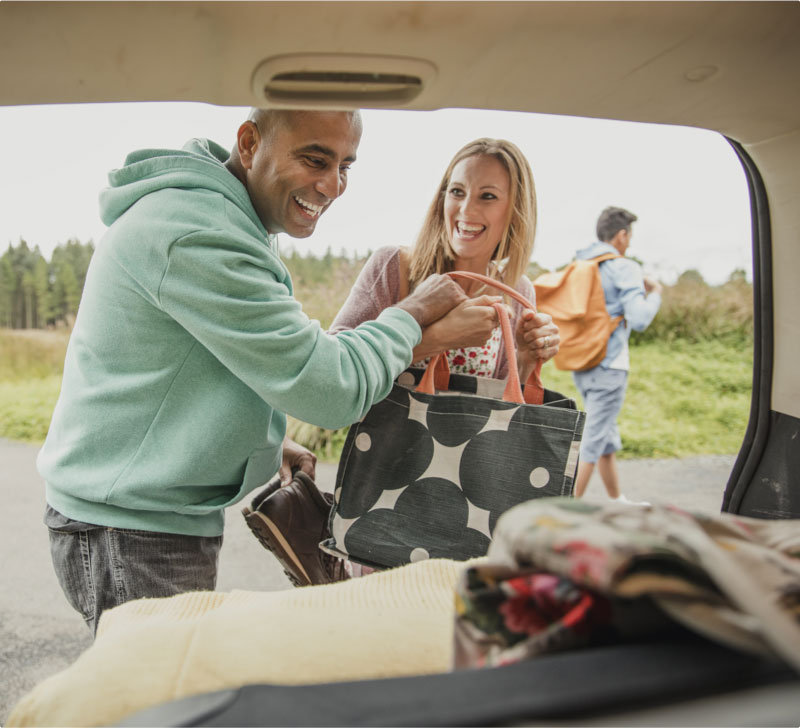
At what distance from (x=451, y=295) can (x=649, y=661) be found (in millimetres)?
1132

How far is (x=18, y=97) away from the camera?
990 mm

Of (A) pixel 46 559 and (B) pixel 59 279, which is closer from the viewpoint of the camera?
(A) pixel 46 559

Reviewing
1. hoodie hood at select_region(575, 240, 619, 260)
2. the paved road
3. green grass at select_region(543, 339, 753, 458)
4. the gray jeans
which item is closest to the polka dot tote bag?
the gray jeans

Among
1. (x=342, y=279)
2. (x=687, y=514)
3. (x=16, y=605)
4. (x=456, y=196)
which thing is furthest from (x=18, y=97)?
A: (x=342, y=279)

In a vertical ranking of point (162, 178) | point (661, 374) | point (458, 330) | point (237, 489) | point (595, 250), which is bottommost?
point (237, 489)

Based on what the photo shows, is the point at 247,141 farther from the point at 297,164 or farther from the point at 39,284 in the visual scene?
the point at 39,284

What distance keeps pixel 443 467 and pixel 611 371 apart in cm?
351

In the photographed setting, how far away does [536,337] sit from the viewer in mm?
1872

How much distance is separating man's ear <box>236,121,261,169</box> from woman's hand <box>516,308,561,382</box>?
842 millimetres

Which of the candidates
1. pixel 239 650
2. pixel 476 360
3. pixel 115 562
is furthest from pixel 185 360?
pixel 476 360

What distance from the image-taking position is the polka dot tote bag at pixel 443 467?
5.12 ft

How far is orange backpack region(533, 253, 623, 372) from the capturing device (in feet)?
15.5

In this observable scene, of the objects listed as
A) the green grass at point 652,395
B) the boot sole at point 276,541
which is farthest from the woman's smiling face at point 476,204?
the green grass at point 652,395

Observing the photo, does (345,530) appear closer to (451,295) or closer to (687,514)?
(451,295)
